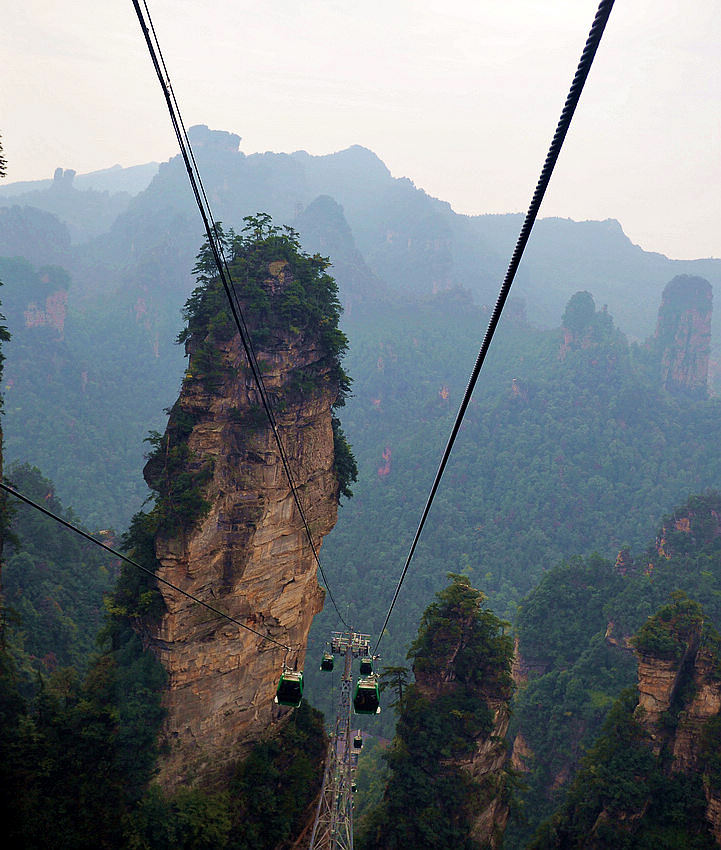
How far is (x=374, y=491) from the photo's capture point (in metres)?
86.5

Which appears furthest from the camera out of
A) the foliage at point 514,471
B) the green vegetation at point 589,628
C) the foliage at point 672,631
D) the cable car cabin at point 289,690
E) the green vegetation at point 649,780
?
the foliage at point 514,471

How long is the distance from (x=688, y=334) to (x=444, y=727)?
96.6m

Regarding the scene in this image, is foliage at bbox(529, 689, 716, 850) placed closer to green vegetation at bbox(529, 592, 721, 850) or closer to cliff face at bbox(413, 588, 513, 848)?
green vegetation at bbox(529, 592, 721, 850)

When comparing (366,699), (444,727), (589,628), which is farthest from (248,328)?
(589,628)

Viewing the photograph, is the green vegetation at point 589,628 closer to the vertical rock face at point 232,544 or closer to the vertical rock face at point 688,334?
the vertical rock face at point 232,544

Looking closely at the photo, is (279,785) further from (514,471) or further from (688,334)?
(688,334)

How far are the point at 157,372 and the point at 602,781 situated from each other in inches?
4278

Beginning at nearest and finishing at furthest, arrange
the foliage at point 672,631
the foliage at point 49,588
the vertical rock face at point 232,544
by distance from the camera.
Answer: the vertical rock face at point 232,544
the foliage at point 672,631
the foliage at point 49,588

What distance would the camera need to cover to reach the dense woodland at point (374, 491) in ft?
62.2

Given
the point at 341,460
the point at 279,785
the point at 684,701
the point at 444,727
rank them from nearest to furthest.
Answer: the point at 279,785
the point at 444,727
the point at 684,701
the point at 341,460

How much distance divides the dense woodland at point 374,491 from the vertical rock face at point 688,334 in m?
2.99

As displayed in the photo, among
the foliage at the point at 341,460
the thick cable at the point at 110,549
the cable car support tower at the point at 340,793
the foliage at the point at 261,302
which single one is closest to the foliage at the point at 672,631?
the cable car support tower at the point at 340,793

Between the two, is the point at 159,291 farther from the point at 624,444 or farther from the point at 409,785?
the point at 409,785

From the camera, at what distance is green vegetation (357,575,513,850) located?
22.5 m
